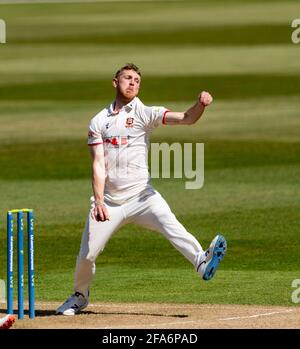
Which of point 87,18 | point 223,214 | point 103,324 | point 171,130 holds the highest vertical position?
point 87,18

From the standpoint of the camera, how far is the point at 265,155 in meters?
22.2

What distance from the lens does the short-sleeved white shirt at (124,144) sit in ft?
39.0

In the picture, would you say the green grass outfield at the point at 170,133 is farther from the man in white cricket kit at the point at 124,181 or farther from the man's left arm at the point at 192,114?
the man's left arm at the point at 192,114

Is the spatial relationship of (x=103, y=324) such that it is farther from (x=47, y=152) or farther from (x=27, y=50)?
(x=27, y=50)

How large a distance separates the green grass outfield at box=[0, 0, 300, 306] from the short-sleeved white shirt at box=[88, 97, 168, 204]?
1.43 metres

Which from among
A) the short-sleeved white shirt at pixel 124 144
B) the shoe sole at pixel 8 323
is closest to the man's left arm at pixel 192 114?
the short-sleeved white shirt at pixel 124 144

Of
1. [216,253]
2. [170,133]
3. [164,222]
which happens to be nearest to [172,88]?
[170,133]

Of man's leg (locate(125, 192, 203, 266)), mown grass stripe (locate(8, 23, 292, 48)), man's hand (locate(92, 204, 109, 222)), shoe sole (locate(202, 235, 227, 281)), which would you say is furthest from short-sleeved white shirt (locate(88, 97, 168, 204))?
mown grass stripe (locate(8, 23, 292, 48))

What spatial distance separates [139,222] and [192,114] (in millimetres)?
1139

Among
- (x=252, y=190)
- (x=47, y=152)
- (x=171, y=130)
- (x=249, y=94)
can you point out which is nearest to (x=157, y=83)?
(x=249, y=94)

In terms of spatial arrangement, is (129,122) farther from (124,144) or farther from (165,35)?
(165,35)

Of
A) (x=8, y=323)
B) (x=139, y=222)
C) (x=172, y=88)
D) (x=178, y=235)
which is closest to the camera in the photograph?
(x=8, y=323)

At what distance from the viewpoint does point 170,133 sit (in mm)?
24719

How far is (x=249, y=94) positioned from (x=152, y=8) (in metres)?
18.0
